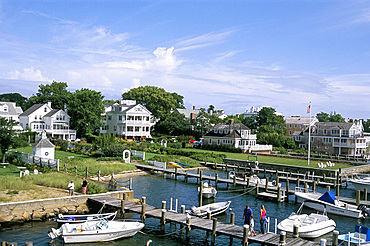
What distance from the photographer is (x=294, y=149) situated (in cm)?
8812

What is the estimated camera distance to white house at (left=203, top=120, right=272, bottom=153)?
80875 mm

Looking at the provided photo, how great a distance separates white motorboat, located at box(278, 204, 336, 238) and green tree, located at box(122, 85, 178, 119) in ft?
270

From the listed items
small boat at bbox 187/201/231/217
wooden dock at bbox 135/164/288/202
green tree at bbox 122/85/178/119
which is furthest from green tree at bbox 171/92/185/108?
small boat at bbox 187/201/231/217

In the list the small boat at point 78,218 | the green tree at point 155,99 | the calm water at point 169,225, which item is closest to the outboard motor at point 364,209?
the calm water at point 169,225

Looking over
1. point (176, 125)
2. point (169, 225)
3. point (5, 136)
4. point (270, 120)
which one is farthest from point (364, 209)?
point (270, 120)

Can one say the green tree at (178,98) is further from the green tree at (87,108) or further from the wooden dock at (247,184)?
the wooden dock at (247,184)

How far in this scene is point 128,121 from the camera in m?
93.1

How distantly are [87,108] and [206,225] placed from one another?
67.0m

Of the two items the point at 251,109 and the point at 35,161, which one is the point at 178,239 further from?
the point at 251,109

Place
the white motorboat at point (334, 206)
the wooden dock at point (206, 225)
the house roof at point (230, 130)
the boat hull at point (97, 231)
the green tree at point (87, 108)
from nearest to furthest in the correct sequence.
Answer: the wooden dock at point (206, 225)
the boat hull at point (97, 231)
the white motorboat at point (334, 206)
the house roof at point (230, 130)
the green tree at point (87, 108)

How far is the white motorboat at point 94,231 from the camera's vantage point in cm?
2162

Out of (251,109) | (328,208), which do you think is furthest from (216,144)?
(251,109)

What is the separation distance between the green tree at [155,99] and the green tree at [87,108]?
2430 cm

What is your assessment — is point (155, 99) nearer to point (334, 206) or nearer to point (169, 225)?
point (334, 206)
